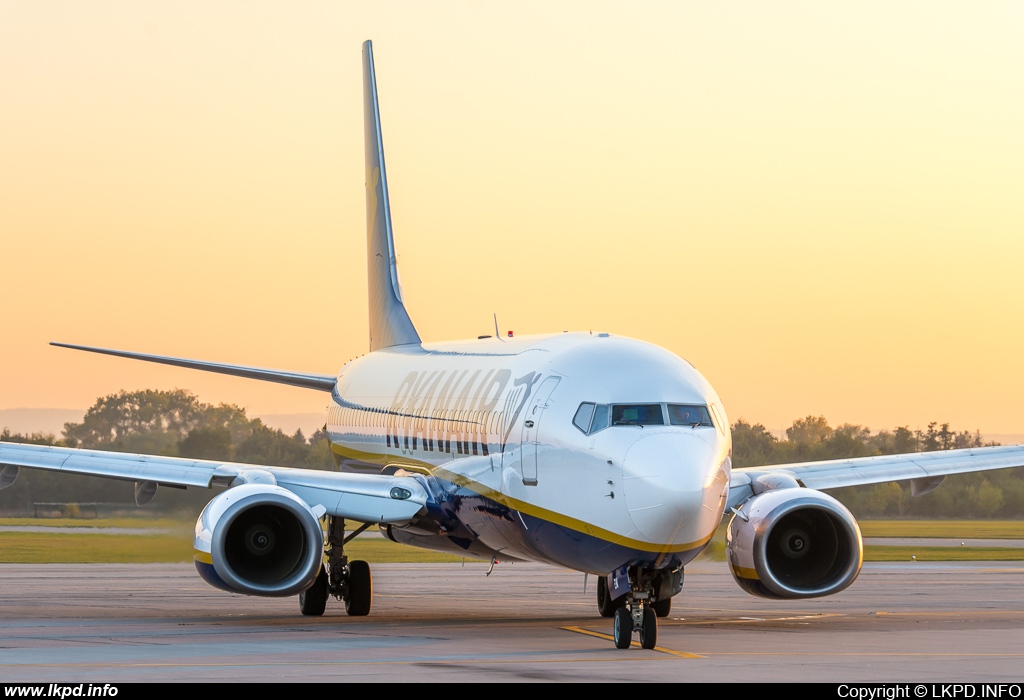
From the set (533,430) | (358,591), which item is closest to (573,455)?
(533,430)

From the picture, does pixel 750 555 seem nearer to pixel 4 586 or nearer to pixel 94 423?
pixel 4 586

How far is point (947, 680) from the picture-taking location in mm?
15219

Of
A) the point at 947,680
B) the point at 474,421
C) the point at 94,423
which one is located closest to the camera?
the point at 947,680

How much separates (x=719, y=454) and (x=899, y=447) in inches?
2102

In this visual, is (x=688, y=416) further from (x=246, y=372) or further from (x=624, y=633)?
(x=246, y=372)

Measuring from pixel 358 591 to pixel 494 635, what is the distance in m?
4.83

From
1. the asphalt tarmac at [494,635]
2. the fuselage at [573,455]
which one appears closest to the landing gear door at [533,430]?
the fuselage at [573,455]

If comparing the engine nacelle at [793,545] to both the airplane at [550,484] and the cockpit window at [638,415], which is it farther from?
the cockpit window at [638,415]

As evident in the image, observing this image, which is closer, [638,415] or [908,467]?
[638,415]

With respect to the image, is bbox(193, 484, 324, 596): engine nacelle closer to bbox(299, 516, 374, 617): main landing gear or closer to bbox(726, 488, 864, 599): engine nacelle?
bbox(299, 516, 374, 617): main landing gear

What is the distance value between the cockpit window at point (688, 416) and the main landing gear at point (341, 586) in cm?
781

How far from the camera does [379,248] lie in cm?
3609

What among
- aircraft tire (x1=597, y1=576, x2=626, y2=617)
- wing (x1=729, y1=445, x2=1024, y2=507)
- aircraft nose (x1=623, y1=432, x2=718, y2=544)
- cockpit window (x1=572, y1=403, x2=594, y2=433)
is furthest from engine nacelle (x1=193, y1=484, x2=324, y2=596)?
wing (x1=729, y1=445, x2=1024, y2=507)

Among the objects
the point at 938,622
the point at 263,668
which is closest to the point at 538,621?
the point at 938,622
